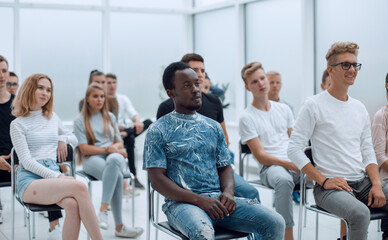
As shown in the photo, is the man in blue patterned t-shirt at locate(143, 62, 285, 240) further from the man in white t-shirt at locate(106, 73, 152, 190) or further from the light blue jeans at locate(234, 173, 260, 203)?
the man in white t-shirt at locate(106, 73, 152, 190)

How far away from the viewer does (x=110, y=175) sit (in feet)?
13.0

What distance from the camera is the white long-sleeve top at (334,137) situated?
2.88 metres

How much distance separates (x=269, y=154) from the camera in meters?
3.60

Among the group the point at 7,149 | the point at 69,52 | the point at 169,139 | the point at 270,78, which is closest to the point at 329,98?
the point at 169,139

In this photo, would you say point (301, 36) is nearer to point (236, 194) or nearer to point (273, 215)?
point (236, 194)

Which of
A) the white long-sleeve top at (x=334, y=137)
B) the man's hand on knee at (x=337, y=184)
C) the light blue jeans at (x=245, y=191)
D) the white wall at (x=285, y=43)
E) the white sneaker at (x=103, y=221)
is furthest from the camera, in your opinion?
the white wall at (x=285, y=43)

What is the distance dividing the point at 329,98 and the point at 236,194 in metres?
0.84

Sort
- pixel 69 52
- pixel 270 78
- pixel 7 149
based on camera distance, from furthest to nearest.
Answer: pixel 69 52, pixel 270 78, pixel 7 149

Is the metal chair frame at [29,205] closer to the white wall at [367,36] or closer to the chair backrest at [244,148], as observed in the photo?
the chair backrest at [244,148]

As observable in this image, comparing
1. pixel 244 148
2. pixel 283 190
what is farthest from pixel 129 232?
Answer: pixel 283 190

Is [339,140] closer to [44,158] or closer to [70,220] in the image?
[70,220]

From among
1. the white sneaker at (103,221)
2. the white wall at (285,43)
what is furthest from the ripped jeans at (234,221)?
the white wall at (285,43)

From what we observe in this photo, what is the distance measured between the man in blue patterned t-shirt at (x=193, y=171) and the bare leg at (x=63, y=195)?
2.45ft

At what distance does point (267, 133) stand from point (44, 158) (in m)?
1.61
